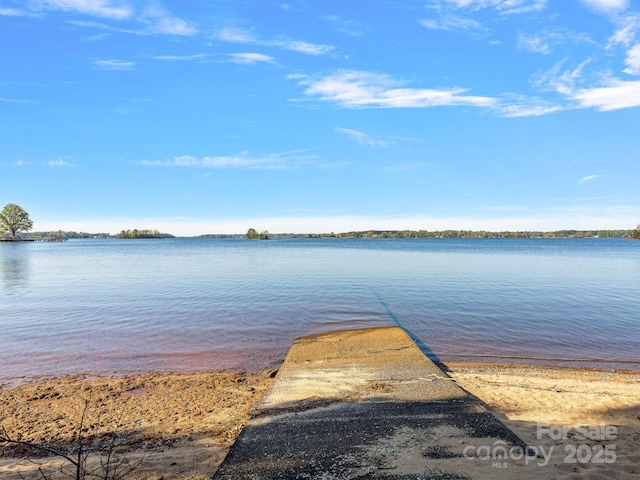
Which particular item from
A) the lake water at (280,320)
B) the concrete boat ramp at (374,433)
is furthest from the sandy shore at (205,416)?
the lake water at (280,320)

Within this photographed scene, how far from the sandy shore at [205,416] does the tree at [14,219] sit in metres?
162

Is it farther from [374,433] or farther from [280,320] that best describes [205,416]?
[280,320]

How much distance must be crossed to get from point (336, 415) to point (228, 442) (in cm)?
182

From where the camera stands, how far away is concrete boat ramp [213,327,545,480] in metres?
4.59

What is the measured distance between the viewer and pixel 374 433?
5500 millimetres

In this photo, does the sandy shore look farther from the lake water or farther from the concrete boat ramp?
the lake water

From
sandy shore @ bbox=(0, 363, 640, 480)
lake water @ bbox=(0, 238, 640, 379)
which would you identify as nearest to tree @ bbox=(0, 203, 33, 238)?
lake water @ bbox=(0, 238, 640, 379)

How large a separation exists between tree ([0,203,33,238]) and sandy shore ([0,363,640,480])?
6361 inches

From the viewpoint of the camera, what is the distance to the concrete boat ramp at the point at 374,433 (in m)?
4.59

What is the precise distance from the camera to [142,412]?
7.30 m

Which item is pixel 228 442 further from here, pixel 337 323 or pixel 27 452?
pixel 337 323

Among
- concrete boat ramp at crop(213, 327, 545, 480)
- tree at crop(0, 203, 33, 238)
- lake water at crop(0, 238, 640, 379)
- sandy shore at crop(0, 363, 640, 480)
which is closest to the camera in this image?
concrete boat ramp at crop(213, 327, 545, 480)

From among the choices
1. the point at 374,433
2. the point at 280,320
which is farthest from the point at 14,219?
the point at 374,433

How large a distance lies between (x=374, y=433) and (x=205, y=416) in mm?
3446
